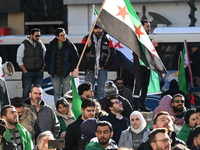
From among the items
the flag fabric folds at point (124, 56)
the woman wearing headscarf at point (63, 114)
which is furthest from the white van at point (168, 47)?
the woman wearing headscarf at point (63, 114)

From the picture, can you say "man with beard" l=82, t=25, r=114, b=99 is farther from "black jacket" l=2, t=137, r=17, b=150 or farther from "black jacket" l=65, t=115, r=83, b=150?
"black jacket" l=2, t=137, r=17, b=150

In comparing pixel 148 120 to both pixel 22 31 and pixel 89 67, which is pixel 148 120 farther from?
pixel 22 31

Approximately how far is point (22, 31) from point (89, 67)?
1913 centimetres

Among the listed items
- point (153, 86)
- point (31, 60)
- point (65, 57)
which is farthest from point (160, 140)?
point (31, 60)

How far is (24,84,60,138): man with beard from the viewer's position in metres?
11.9

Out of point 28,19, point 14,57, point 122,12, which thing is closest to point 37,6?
point 28,19

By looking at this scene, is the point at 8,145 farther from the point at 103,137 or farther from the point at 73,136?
the point at 73,136

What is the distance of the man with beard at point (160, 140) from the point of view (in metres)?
8.99

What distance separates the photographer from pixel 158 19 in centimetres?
3234

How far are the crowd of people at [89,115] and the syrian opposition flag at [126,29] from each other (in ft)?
1.68

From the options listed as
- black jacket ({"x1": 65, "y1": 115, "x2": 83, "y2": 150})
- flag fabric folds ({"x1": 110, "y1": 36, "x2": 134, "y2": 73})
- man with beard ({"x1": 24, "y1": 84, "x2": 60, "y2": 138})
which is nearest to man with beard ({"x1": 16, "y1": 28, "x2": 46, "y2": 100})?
flag fabric folds ({"x1": 110, "y1": 36, "x2": 134, "y2": 73})

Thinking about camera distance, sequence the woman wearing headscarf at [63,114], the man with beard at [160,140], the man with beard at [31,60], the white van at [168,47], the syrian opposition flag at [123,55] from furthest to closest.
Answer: the white van at [168,47] → the syrian opposition flag at [123,55] → the man with beard at [31,60] → the woman wearing headscarf at [63,114] → the man with beard at [160,140]

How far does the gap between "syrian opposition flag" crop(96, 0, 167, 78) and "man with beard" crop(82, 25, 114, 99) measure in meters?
3.02

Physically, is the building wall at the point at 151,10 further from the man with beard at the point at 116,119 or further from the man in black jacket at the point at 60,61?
the man with beard at the point at 116,119
